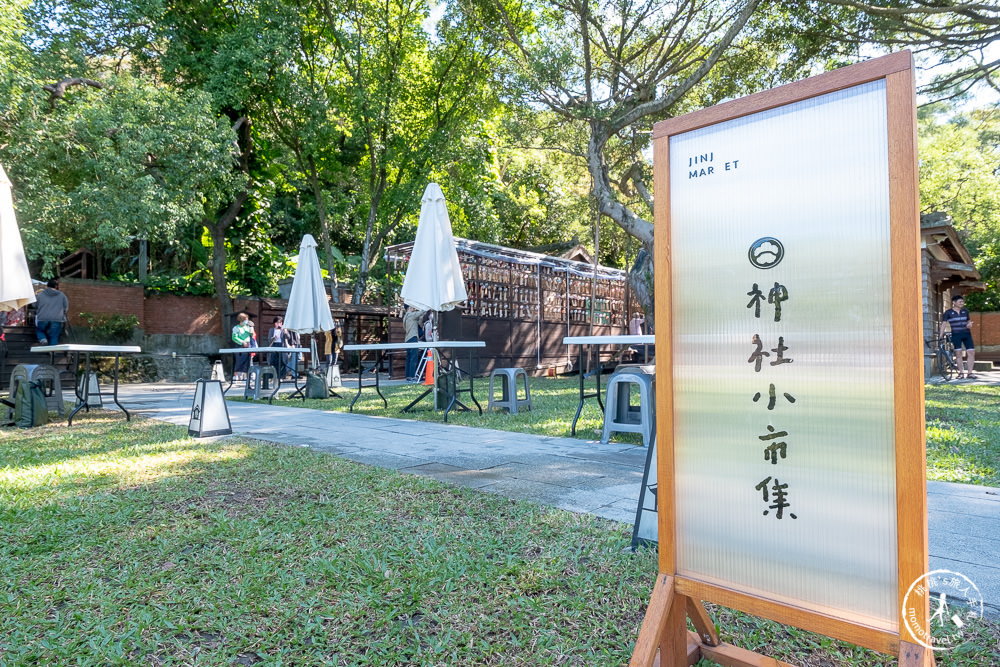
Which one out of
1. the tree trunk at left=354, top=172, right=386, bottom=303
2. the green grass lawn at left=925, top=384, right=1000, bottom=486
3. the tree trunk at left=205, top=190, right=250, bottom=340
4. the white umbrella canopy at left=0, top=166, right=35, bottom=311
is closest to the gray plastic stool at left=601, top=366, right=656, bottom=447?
the green grass lawn at left=925, top=384, right=1000, bottom=486

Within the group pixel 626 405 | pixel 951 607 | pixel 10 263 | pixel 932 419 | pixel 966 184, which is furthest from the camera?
pixel 966 184

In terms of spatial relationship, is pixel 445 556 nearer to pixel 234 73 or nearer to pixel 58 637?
pixel 58 637

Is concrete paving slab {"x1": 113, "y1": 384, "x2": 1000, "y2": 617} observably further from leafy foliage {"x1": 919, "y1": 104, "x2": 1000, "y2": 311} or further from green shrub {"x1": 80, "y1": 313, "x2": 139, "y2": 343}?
leafy foliage {"x1": 919, "y1": 104, "x2": 1000, "y2": 311}

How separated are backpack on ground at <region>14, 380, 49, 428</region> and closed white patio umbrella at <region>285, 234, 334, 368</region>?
156 inches

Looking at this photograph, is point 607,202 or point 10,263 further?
point 607,202

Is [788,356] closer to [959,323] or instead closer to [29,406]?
[29,406]

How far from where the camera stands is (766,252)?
1.53 metres

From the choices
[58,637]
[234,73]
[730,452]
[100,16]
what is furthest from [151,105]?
[730,452]

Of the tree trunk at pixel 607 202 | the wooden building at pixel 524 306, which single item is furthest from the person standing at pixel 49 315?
the tree trunk at pixel 607 202

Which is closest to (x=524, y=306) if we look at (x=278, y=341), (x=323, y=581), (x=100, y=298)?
(x=278, y=341)

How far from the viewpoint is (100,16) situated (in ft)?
43.6

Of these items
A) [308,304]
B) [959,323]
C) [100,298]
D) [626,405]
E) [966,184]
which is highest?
[966,184]

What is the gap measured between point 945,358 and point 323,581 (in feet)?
50.6

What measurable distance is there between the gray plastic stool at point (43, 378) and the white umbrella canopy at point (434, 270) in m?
4.07
